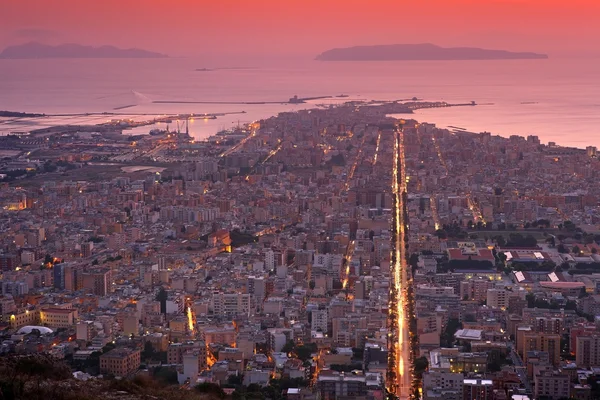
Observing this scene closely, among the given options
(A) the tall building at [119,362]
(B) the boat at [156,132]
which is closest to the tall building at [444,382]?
(A) the tall building at [119,362]

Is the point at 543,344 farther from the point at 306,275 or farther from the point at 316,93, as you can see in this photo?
the point at 316,93

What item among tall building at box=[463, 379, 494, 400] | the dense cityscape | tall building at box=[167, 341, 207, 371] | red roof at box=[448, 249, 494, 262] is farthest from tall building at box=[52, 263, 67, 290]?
tall building at box=[463, 379, 494, 400]

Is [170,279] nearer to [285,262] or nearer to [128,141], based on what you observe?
[285,262]

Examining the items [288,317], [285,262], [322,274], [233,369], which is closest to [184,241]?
[285,262]

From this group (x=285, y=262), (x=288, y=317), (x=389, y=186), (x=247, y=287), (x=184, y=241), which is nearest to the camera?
(x=288, y=317)

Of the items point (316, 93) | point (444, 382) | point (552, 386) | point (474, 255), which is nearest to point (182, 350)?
point (444, 382)

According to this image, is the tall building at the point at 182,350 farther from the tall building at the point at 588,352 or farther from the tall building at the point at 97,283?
the tall building at the point at 588,352

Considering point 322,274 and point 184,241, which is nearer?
point 322,274
